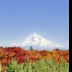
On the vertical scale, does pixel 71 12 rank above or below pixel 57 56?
above

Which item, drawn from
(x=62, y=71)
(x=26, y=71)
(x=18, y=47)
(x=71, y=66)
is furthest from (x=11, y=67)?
(x=18, y=47)

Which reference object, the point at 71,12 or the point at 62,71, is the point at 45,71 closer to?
the point at 62,71

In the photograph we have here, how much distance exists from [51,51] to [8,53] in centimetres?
376

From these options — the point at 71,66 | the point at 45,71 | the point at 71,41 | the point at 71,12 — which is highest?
the point at 71,12

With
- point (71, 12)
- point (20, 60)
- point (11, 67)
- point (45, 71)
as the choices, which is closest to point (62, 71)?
point (45, 71)

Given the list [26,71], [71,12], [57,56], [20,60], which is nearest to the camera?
[71,12]

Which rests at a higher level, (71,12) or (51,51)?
(71,12)

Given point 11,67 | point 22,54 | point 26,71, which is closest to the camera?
point 26,71

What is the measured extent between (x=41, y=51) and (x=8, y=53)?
10.7 ft

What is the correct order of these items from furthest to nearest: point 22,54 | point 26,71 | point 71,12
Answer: point 22,54 < point 26,71 < point 71,12

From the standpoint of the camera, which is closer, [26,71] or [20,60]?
[26,71]

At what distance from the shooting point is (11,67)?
423 centimetres

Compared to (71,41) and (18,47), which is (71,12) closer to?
(71,41)

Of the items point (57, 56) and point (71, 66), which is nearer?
point (71, 66)
